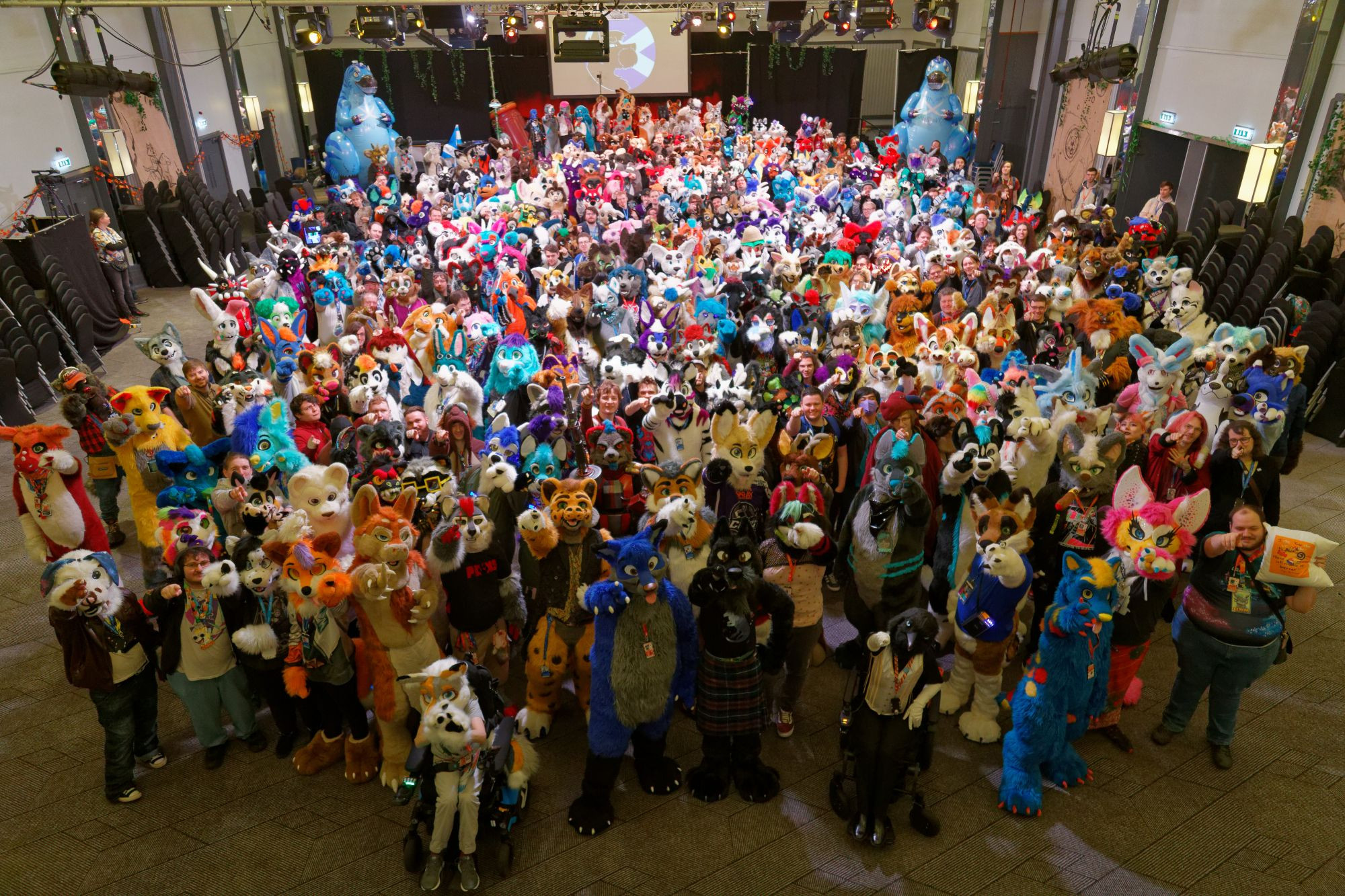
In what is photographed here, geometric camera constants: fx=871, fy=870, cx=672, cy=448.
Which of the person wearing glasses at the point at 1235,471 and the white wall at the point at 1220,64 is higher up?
the white wall at the point at 1220,64

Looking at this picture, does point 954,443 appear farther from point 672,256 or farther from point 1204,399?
point 672,256

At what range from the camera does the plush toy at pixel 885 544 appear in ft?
11.6

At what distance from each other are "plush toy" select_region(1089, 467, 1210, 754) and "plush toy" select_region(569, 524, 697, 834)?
1.62m

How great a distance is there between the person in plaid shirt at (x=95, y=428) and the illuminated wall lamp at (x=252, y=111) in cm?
1283

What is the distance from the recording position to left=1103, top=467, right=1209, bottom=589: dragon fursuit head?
3.20 m

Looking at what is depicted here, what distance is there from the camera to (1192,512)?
335 centimetres

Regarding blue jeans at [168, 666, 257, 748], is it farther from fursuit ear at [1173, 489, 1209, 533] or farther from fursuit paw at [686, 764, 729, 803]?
fursuit ear at [1173, 489, 1209, 533]

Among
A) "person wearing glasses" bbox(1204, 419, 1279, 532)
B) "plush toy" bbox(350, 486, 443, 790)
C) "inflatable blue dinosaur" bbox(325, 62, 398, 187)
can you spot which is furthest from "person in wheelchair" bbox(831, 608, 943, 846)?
"inflatable blue dinosaur" bbox(325, 62, 398, 187)

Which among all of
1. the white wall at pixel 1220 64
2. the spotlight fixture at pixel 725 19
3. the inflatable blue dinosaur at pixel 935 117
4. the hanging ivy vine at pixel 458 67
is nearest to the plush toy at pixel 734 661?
the white wall at pixel 1220 64

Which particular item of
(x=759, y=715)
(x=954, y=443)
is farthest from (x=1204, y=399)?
(x=759, y=715)

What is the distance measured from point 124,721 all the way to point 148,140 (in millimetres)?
11759

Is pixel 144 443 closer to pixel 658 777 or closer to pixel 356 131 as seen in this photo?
pixel 658 777

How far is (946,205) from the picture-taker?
30.7 feet

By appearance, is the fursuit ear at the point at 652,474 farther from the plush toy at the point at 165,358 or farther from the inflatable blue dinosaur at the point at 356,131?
the inflatable blue dinosaur at the point at 356,131
